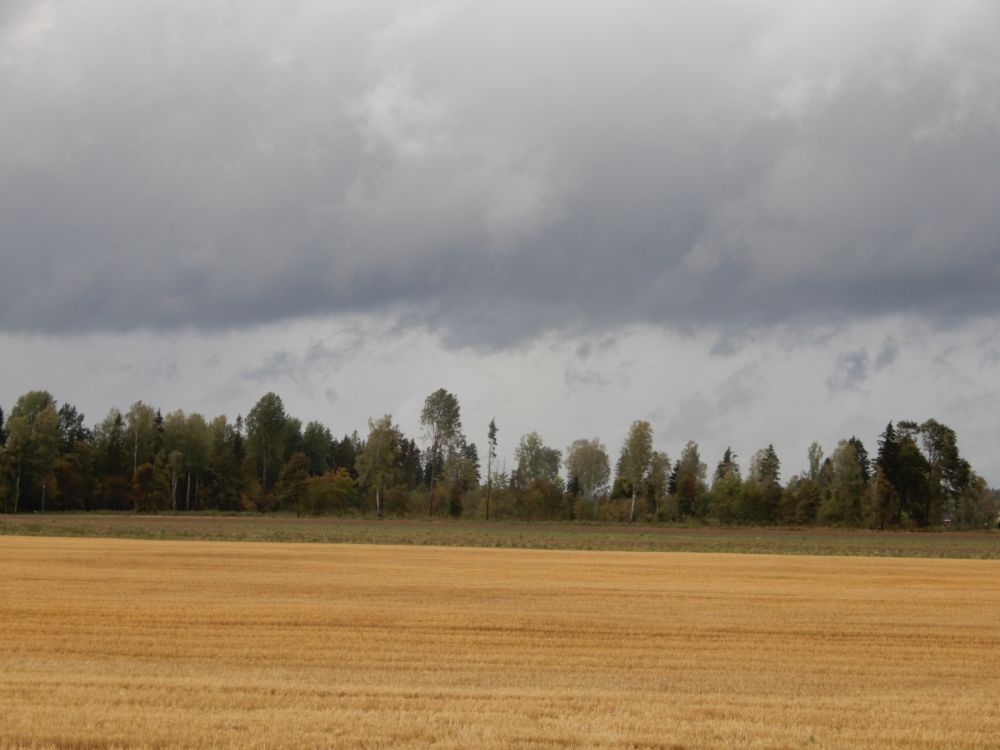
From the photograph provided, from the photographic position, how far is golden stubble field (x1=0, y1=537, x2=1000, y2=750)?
13023 millimetres

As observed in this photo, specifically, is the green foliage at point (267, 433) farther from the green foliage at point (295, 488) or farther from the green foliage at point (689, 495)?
the green foliage at point (689, 495)

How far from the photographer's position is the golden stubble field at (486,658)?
13023 mm

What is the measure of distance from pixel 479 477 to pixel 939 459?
63749 millimetres

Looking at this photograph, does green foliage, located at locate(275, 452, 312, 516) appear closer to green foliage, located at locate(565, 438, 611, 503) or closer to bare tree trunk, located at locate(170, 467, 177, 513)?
bare tree trunk, located at locate(170, 467, 177, 513)

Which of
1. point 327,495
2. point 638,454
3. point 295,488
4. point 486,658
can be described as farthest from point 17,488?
point 486,658

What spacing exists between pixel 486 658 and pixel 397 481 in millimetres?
145486

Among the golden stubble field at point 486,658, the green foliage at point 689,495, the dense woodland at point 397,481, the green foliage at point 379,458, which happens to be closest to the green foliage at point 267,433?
the dense woodland at point 397,481

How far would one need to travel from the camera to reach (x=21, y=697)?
1445 cm

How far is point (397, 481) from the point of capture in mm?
164375

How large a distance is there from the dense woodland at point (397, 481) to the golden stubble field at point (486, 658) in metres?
81.4

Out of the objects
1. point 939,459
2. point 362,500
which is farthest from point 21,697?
point 362,500

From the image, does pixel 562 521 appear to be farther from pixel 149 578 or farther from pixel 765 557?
pixel 149 578

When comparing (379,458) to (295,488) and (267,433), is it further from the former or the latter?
(267,433)

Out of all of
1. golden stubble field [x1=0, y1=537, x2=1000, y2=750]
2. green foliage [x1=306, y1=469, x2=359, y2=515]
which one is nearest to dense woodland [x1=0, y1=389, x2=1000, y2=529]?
green foliage [x1=306, y1=469, x2=359, y2=515]
